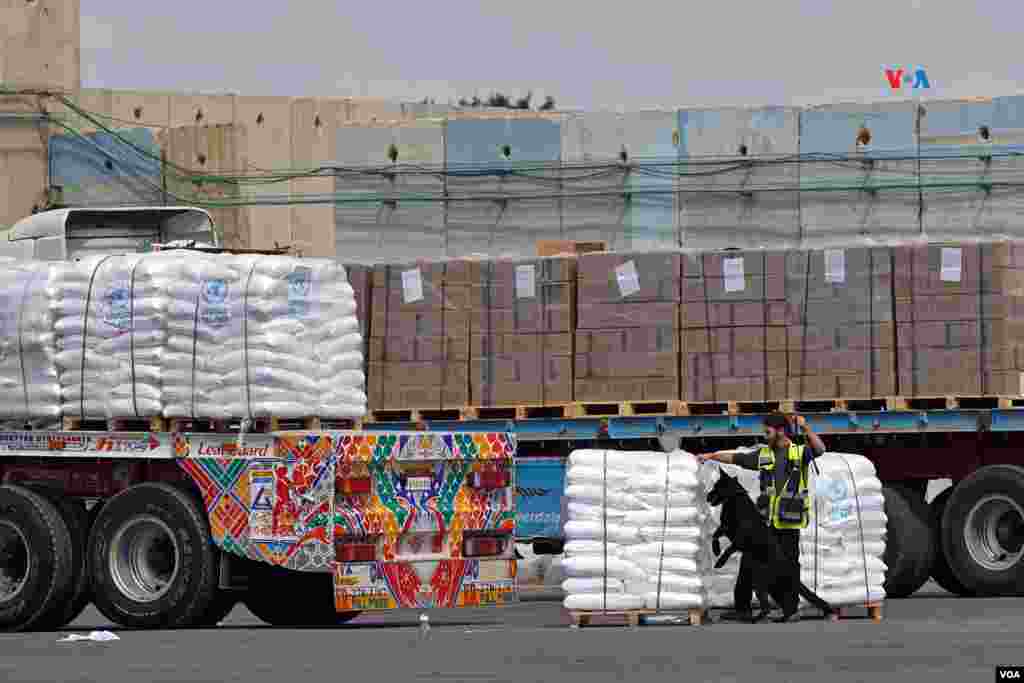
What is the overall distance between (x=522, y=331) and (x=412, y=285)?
3.78ft

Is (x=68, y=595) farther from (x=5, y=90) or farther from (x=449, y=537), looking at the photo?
(x=5, y=90)

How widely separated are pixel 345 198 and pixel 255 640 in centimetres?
1326

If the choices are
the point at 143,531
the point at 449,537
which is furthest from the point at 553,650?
the point at 143,531

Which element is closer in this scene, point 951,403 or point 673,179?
point 951,403

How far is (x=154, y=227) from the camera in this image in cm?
1995

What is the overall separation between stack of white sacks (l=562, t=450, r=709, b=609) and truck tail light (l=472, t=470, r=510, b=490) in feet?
2.11

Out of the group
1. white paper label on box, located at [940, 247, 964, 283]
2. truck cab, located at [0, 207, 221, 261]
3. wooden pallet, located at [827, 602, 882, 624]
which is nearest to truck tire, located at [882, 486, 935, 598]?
white paper label on box, located at [940, 247, 964, 283]

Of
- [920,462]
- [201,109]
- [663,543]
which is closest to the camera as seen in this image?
[663,543]

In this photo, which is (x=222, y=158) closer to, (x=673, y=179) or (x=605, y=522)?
(x=673, y=179)

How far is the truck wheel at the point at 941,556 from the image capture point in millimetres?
19984

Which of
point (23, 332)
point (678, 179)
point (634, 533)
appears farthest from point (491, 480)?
point (678, 179)

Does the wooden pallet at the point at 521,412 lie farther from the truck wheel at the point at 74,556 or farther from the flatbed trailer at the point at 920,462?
the truck wheel at the point at 74,556

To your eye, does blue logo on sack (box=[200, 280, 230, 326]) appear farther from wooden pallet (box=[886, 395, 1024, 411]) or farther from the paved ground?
wooden pallet (box=[886, 395, 1024, 411])

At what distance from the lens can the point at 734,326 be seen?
20828mm
